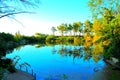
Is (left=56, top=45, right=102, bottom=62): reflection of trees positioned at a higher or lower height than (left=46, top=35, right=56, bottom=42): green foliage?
lower

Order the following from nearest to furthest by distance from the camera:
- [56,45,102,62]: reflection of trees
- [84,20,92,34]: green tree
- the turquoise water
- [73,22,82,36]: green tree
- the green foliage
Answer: the turquoise water, [56,45,102,62]: reflection of trees, [84,20,92,34]: green tree, [73,22,82,36]: green tree, the green foliage

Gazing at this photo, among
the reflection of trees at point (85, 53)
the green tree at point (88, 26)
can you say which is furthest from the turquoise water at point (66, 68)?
the green tree at point (88, 26)

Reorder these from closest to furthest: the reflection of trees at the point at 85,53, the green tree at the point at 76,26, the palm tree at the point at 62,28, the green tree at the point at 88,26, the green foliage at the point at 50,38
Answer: the reflection of trees at the point at 85,53, the green tree at the point at 88,26, the green tree at the point at 76,26, the green foliage at the point at 50,38, the palm tree at the point at 62,28

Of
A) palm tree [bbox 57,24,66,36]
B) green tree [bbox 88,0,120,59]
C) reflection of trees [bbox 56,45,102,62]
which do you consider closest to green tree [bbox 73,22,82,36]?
palm tree [bbox 57,24,66,36]

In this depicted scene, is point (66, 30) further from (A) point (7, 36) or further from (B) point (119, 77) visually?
(B) point (119, 77)

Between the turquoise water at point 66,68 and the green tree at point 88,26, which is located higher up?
the green tree at point 88,26

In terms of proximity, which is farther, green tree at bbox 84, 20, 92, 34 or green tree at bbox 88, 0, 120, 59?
green tree at bbox 84, 20, 92, 34

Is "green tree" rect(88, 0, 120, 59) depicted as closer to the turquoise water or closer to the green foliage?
the turquoise water

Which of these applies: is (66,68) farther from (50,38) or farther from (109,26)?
(50,38)

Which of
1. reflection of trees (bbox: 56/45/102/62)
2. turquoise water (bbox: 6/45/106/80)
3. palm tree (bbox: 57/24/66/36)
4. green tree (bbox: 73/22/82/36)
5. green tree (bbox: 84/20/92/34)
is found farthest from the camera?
palm tree (bbox: 57/24/66/36)

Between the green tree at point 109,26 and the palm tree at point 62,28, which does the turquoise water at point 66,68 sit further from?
the palm tree at point 62,28

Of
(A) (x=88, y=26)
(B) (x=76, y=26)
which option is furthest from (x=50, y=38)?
(A) (x=88, y=26)

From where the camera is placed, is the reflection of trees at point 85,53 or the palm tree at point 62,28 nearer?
the reflection of trees at point 85,53

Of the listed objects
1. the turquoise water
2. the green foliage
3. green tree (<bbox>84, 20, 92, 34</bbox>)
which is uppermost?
green tree (<bbox>84, 20, 92, 34</bbox>)
